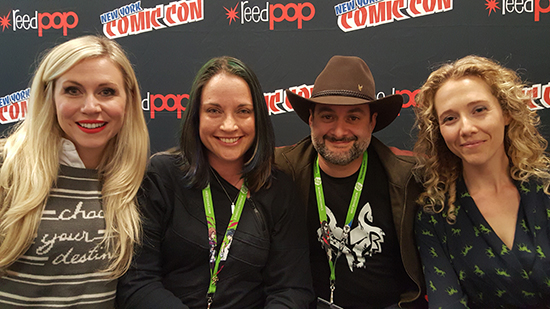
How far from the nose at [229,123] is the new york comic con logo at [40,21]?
201cm

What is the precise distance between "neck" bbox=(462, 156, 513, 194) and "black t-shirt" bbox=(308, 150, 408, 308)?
45 cm

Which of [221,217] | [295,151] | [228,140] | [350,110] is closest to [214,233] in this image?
[221,217]

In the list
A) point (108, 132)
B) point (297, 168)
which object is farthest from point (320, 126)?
point (108, 132)

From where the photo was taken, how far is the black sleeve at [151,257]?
4.39 feet

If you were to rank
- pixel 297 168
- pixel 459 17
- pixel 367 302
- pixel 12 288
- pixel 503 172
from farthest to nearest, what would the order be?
pixel 459 17, pixel 297 168, pixel 367 302, pixel 503 172, pixel 12 288

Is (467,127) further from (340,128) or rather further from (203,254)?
(203,254)

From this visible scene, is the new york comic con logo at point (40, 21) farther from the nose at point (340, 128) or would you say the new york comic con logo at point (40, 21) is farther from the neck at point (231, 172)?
the nose at point (340, 128)

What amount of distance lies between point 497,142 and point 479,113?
0.16 m

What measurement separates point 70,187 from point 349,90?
58.1 inches

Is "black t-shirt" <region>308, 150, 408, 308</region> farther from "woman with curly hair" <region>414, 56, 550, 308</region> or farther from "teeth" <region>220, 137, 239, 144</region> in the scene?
"teeth" <region>220, 137, 239, 144</region>

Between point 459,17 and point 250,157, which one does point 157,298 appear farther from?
point 459,17

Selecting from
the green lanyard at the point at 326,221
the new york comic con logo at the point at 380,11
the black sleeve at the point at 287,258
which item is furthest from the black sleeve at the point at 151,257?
the new york comic con logo at the point at 380,11

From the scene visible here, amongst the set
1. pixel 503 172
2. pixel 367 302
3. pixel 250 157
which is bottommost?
pixel 367 302

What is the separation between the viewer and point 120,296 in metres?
1.39
